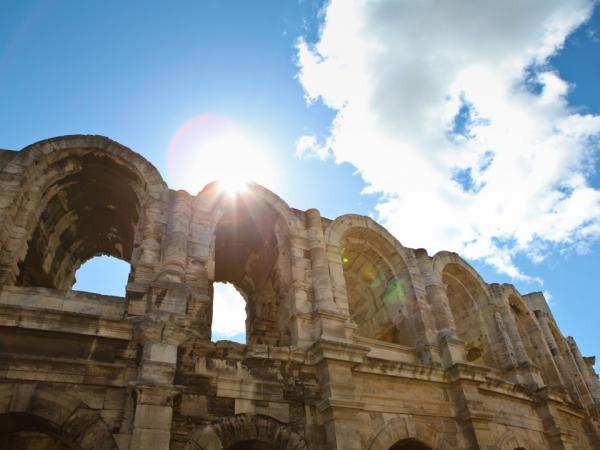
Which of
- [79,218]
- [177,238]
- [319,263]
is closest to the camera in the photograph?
[177,238]

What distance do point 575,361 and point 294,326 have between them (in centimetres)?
1280

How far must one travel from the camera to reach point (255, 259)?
1186cm

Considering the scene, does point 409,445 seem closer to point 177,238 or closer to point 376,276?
point 376,276

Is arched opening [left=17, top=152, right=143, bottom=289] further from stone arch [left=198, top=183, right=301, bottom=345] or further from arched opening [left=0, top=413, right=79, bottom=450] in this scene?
arched opening [left=0, top=413, right=79, bottom=450]

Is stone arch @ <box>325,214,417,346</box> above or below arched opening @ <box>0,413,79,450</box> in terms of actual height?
above

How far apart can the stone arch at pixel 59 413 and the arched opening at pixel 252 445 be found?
1.88 m

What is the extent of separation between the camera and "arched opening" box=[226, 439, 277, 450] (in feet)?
22.7

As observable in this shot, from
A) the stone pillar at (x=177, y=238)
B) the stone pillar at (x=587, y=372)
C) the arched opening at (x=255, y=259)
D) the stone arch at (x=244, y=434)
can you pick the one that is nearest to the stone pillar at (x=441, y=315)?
the arched opening at (x=255, y=259)

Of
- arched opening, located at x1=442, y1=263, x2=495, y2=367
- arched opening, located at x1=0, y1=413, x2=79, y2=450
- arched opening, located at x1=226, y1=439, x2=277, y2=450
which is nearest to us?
arched opening, located at x1=0, y1=413, x2=79, y2=450

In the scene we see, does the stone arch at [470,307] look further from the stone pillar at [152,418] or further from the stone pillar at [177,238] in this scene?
the stone pillar at [152,418]

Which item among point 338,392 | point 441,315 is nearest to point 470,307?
point 441,315

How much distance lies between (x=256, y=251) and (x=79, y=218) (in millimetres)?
4177

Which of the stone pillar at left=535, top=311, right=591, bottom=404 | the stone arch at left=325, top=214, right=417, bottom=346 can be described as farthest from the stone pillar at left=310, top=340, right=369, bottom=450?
the stone pillar at left=535, top=311, right=591, bottom=404

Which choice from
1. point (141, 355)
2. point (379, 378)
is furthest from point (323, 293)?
point (141, 355)
